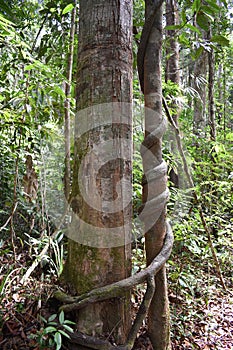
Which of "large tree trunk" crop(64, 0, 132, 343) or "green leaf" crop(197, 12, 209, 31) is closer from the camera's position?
"large tree trunk" crop(64, 0, 132, 343)

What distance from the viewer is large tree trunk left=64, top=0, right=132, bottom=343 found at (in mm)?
1298

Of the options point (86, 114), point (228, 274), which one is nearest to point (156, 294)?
point (86, 114)

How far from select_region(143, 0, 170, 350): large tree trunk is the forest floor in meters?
0.12

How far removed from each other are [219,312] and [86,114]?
1.99 m

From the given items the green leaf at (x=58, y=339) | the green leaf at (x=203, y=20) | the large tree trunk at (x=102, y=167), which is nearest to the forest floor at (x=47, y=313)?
the green leaf at (x=58, y=339)

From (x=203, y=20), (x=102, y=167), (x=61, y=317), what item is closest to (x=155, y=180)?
(x=102, y=167)

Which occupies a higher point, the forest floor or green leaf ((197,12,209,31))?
green leaf ((197,12,209,31))

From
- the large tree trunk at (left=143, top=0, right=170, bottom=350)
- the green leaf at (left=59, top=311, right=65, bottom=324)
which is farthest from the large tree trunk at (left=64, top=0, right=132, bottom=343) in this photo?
the large tree trunk at (left=143, top=0, right=170, bottom=350)

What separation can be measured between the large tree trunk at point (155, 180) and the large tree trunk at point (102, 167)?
185 millimetres

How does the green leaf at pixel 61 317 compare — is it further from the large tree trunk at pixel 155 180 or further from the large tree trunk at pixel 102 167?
the large tree trunk at pixel 155 180

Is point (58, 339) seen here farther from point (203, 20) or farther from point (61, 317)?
point (203, 20)

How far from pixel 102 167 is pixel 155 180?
1.09ft

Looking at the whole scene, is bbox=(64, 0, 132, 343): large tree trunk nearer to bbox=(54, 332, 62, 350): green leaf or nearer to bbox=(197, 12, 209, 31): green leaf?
bbox=(54, 332, 62, 350): green leaf

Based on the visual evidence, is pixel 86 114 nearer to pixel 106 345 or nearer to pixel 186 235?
pixel 106 345
